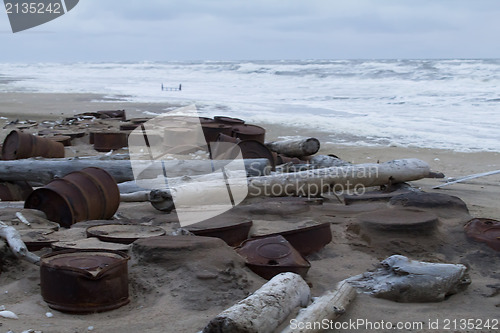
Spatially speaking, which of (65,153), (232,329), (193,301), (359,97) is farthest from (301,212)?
(359,97)

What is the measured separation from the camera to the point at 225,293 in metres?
3.70

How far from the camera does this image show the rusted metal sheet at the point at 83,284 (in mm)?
3348

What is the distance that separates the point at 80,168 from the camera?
7070 mm

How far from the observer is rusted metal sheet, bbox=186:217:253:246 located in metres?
4.55

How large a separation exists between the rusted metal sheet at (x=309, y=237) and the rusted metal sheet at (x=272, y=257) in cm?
23

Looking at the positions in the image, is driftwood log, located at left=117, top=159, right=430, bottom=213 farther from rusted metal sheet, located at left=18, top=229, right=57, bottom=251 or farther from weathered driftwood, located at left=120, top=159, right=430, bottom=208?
rusted metal sheet, located at left=18, top=229, right=57, bottom=251

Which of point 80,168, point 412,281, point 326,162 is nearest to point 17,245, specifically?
point 412,281

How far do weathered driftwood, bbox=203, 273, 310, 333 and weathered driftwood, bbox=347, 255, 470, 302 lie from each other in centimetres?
59

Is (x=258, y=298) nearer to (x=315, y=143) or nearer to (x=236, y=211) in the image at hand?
(x=236, y=211)

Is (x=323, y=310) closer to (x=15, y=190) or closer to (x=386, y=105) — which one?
(x=15, y=190)

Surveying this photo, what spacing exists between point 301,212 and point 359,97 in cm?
1997

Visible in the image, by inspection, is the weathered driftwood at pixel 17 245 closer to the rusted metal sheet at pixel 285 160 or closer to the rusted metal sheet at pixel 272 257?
the rusted metal sheet at pixel 272 257

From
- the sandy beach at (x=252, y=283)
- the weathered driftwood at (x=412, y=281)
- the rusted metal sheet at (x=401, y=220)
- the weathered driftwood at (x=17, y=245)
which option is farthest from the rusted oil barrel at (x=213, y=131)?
the weathered driftwood at (x=412, y=281)

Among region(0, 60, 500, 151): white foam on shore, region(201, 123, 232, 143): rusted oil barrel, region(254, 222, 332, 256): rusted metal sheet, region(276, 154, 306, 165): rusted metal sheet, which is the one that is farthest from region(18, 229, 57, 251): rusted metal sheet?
region(0, 60, 500, 151): white foam on shore
